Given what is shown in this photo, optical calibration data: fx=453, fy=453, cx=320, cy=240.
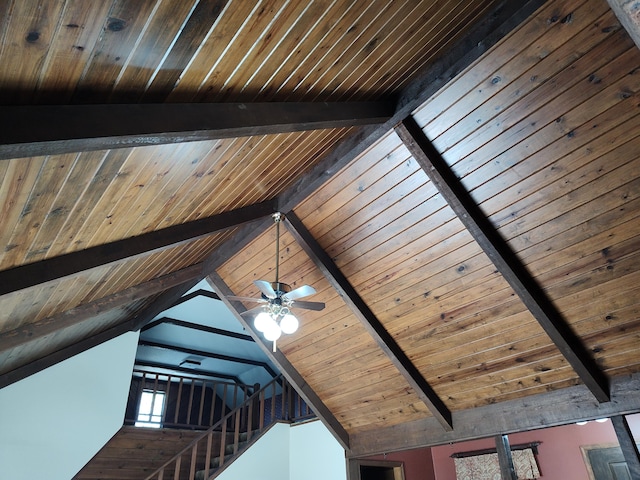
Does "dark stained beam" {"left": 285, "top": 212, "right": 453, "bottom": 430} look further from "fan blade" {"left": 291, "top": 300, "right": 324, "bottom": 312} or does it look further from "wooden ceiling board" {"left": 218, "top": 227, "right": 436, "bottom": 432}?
"fan blade" {"left": 291, "top": 300, "right": 324, "bottom": 312}

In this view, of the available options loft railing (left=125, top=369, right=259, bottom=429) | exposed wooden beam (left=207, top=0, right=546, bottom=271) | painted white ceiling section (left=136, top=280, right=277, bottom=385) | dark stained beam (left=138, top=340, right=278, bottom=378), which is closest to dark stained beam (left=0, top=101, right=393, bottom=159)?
exposed wooden beam (left=207, top=0, right=546, bottom=271)

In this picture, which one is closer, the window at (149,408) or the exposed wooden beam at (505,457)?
the exposed wooden beam at (505,457)

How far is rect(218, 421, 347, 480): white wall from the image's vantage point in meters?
7.00

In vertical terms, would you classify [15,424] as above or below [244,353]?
below

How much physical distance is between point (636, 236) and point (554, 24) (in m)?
1.65

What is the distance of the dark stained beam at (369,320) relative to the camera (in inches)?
177

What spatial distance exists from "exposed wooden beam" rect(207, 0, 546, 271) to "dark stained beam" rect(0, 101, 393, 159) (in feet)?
2.47

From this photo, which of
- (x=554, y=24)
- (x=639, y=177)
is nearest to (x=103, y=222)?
(x=554, y=24)

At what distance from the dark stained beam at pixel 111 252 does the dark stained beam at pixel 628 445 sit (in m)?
3.72

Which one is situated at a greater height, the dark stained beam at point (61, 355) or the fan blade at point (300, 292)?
the dark stained beam at point (61, 355)

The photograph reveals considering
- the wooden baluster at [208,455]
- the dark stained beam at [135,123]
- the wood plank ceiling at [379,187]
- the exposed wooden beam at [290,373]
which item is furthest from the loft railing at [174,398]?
the dark stained beam at [135,123]

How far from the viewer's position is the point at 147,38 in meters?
1.79

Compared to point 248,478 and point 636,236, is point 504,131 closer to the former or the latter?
point 636,236

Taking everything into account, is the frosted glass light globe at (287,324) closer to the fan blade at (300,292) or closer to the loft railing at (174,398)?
the fan blade at (300,292)
